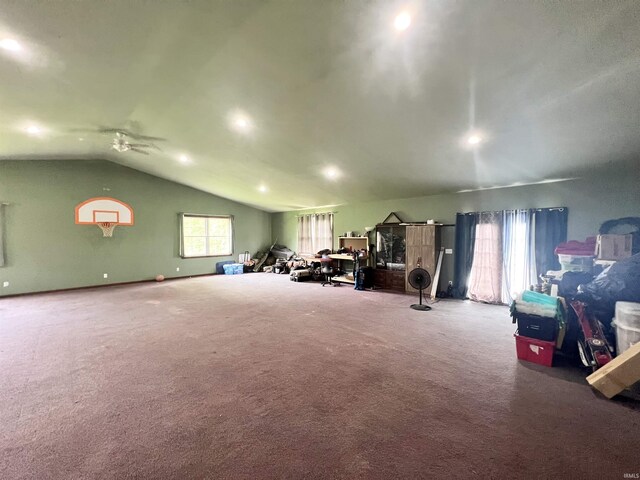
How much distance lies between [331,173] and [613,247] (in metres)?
4.67

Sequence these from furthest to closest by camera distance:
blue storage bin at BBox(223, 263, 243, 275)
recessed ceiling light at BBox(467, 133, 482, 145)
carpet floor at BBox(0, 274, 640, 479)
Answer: blue storage bin at BBox(223, 263, 243, 275), recessed ceiling light at BBox(467, 133, 482, 145), carpet floor at BBox(0, 274, 640, 479)

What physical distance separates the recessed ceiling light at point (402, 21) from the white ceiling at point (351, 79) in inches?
1.8

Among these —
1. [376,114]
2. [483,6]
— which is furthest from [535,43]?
[376,114]

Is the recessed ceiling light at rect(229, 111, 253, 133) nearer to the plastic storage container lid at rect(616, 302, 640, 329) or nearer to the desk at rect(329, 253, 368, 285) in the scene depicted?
the desk at rect(329, 253, 368, 285)

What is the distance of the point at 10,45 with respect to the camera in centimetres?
258

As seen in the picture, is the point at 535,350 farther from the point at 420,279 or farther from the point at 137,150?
the point at 137,150

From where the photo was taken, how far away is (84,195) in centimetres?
716

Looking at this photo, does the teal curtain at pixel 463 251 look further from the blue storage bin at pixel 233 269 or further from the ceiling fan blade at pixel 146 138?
the blue storage bin at pixel 233 269

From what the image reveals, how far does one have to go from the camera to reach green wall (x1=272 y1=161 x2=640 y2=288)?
13.6 ft

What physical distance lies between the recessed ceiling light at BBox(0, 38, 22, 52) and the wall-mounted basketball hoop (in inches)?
223


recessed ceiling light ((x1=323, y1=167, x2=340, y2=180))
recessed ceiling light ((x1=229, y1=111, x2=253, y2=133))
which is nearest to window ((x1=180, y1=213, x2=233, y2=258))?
recessed ceiling light ((x1=323, y1=167, x2=340, y2=180))

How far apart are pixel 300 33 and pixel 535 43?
2031 millimetres

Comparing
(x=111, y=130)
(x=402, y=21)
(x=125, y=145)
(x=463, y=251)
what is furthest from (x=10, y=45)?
(x=463, y=251)

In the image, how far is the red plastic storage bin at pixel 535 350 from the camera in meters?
2.91
